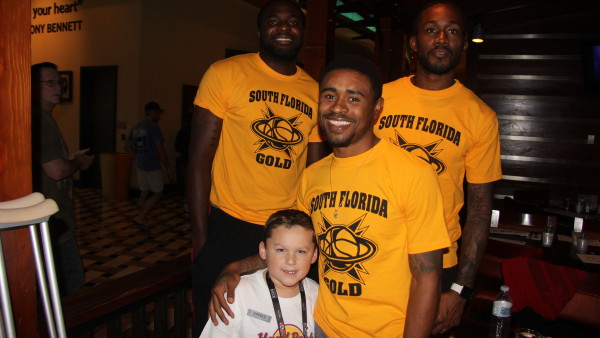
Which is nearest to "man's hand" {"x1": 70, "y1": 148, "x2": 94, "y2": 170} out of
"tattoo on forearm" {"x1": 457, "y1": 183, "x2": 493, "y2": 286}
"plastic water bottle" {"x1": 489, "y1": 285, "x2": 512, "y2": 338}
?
"tattoo on forearm" {"x1": 457, "y1": 183, "x2": 493, "y2": 286}

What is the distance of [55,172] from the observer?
109 inches

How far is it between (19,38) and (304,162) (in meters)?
1.17

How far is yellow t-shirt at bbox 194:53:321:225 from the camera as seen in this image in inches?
71.5

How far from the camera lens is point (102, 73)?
30.8ft

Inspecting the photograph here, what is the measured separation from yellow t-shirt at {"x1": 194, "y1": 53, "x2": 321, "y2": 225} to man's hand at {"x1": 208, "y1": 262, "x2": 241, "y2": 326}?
28 cm

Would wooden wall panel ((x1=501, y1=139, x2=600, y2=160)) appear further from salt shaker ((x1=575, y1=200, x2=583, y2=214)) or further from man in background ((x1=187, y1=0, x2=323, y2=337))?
man in background ((x1=187, y1=0, x2=323, y2=337))

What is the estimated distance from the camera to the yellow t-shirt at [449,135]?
1653 millimetres

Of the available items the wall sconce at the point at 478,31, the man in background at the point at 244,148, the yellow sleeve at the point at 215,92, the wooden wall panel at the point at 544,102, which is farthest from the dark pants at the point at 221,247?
the wooden wall panel at the point at 544,102

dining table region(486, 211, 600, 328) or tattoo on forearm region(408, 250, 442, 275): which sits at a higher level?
tattoo on forearm region(408, 250, 442, 275)

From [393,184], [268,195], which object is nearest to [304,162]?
[268,195]

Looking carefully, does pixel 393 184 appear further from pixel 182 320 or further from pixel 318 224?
pixel 182 320

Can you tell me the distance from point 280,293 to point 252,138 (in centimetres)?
65

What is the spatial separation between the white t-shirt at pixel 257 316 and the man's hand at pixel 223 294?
0.03 metres

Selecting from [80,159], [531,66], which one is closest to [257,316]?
[80,159]
